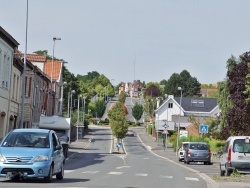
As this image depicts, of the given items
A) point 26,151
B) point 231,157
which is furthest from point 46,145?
point 231,157

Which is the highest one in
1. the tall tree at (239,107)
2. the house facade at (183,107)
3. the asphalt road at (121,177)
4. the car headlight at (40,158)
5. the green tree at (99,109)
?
the green tree at (99,109)

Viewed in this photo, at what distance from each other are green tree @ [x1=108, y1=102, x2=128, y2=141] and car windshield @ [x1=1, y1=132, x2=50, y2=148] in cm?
6861

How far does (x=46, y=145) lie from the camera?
64.6 feet

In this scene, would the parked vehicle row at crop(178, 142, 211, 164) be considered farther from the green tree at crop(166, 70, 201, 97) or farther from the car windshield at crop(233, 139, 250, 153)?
the green tree at crop(166, 70, 201, 97)

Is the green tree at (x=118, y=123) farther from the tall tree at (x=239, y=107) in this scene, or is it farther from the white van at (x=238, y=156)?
the white van at (x=238, y=156)

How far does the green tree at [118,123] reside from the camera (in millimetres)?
88750

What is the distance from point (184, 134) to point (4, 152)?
2540 inches

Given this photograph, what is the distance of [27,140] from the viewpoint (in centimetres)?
1978

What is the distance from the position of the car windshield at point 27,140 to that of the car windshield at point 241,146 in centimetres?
978

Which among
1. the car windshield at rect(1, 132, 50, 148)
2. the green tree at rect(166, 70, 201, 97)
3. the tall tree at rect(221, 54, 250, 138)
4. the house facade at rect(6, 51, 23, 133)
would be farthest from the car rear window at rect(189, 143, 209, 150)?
the green tree at rect(166, 70, 201, 97)

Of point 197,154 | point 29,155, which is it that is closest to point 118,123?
point 197,154

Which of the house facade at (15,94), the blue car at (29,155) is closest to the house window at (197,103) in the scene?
the house facade at (15,94)

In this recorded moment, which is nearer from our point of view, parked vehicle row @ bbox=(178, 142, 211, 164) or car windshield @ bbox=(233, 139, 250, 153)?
car windshield @ bbox=(233, 139, 250, 153)

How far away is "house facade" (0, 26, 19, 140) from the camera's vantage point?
44.1 metres
